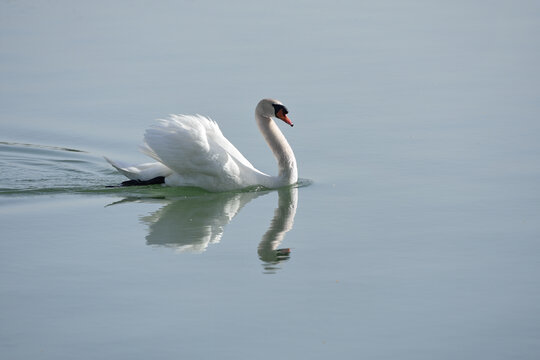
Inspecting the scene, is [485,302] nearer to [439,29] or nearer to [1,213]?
[1,213]

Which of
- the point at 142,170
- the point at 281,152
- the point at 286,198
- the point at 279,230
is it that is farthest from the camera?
the point at 142,170

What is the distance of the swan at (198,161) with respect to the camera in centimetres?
977

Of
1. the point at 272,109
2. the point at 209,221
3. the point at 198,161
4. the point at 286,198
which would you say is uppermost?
the point at 272,109

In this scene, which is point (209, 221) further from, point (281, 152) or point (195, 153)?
point (281, 152)

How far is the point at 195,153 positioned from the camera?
32.1 ft

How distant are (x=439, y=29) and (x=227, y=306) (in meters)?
11.7

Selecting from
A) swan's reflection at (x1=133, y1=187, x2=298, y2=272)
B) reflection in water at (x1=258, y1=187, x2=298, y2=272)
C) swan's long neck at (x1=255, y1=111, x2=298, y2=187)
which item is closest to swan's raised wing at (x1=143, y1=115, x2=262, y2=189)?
swan's reflection at (x1=133, y1=187, x2=298, y2=272)

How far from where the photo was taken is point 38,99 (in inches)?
519

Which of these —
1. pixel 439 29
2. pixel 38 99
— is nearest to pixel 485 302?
pixel 38 99

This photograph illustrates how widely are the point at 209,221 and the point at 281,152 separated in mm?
1602

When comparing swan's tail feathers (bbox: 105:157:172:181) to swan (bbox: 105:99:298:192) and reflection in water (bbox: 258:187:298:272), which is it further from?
reflection in water (bbox: 258:187:298:272)

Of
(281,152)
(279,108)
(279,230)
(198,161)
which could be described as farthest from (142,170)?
(279,230)

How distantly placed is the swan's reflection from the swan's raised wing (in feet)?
0.66

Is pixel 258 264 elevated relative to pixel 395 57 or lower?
lower
